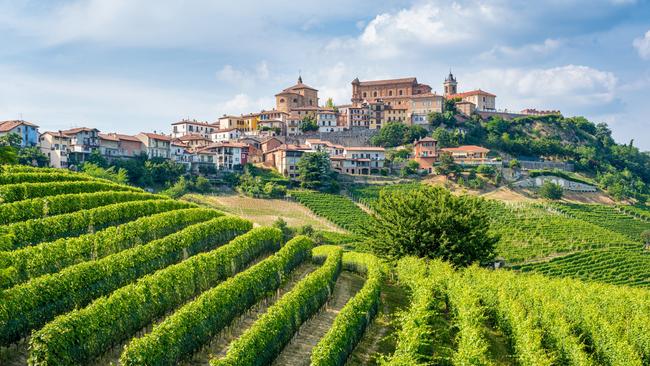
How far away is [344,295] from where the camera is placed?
1142 inches

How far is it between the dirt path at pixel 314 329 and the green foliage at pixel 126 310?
484 cm

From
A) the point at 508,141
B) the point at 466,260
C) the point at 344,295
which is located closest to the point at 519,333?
the point at 344,295

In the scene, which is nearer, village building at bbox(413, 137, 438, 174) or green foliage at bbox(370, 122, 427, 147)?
village building at bbox(413, 137, 438, 174)

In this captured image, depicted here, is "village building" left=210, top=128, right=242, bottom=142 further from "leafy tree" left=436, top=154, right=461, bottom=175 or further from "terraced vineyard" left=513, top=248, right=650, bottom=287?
"terraced vineyard" left=513, top=248, right=650, bottom=287

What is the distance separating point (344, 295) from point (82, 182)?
18.9 meters

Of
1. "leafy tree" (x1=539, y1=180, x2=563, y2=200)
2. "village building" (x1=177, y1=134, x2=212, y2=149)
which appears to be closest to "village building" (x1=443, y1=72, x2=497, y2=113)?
"leafy tree" (x1=539, y1=180, x2=563, y2=200)

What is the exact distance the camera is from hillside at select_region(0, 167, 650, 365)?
18.2 metres

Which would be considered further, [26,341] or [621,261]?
[621,261]

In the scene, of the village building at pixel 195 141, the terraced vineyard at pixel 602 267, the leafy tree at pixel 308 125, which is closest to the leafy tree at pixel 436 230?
the terraced vineyard at pixel 602 267

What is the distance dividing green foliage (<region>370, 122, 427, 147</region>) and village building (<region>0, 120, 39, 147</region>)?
50.0 metres

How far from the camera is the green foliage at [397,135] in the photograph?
96.2 meters

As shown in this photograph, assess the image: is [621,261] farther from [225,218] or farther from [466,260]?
[225,218]

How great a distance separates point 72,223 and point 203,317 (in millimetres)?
12492

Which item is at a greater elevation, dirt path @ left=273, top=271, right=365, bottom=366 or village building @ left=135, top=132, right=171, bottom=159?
village building @ left=135, top=132, right=171, bottom=159
